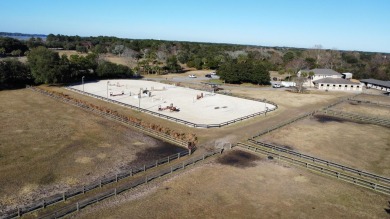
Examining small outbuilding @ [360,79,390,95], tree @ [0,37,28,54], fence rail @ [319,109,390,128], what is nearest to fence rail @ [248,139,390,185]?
fence rail @ [319,109,390,128]

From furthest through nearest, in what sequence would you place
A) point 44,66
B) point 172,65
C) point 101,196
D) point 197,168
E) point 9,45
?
point 9,45 → point 172,65 → point 44,66 → point 197,168 → point 101,196

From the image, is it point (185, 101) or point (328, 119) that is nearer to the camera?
point (328, 119)

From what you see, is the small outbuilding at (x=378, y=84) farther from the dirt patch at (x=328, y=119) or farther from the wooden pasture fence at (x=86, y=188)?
the wooden pasture fence at (x=86, y=188)

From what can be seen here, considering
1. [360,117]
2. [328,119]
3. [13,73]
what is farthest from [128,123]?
[13,73]

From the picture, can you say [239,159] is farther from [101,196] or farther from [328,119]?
[328,119]

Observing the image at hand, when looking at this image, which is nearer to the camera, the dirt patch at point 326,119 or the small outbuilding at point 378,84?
the dirt patch at point 326,119

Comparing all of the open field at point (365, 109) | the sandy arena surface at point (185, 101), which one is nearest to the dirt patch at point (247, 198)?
the sandy arena surface at point (185, 101)

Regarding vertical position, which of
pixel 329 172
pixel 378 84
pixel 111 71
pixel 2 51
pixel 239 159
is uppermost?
pixel 2 51
